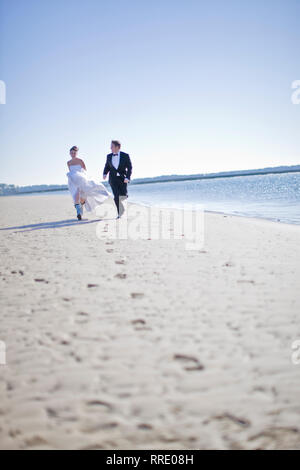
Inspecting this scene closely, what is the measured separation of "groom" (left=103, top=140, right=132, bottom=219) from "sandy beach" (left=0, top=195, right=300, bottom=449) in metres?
5.95

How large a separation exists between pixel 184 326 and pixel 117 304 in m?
0.80

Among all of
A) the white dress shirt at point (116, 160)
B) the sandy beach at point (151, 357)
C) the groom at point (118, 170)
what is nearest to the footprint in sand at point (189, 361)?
the sandy beach at point (151, 357)

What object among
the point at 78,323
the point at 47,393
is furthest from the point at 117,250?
the point at 47,393

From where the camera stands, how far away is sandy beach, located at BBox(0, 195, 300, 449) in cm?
143

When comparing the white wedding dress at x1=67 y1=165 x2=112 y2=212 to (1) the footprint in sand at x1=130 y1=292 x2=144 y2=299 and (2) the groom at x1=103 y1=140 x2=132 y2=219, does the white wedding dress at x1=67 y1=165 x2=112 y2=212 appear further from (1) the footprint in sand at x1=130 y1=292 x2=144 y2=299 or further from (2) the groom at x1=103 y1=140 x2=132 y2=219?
(1) the footprint in sand at x1=130 y1=292 x2=144 y2=299

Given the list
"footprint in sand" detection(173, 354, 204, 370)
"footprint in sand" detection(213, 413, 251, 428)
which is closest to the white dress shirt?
"footprint in sand" detection(173, 354, 204, 370)

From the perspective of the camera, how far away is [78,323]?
239 centimetres

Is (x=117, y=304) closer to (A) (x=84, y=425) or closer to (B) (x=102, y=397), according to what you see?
(B) (x=102, y=397)

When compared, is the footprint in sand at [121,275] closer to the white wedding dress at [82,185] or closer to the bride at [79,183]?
the bride at [79,183]

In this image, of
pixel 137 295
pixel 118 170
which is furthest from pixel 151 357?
pixel 118 170

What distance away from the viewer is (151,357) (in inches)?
76.6

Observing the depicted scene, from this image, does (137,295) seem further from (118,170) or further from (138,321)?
(118,170)

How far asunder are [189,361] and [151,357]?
0.29m
